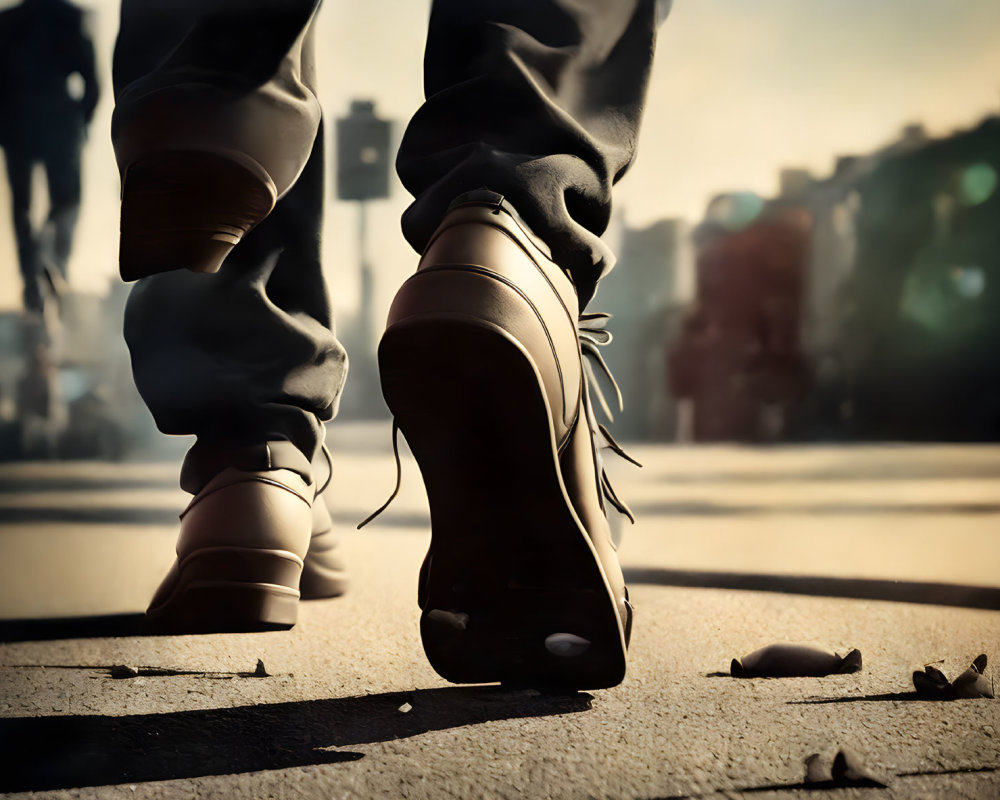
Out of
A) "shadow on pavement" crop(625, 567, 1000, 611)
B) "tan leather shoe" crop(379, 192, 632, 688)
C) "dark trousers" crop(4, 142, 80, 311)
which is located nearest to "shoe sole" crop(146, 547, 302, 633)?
"tan leather shoe" crop(379, 192, 632, 688)

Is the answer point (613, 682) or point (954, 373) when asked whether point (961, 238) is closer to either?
point (954, 373)

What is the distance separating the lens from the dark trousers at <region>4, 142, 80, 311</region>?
66.7 inches

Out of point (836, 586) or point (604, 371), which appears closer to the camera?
point (604, 371)

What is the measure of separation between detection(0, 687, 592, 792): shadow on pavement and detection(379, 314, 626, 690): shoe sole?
1.5 inches

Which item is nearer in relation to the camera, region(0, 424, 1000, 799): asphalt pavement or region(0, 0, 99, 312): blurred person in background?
region(0, 424, 1000, 799): asphalt pavement

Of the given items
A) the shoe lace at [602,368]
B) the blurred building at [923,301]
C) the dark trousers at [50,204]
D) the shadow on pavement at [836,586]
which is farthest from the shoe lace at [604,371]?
the blurred building at [923,301]

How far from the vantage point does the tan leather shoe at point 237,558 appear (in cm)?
83

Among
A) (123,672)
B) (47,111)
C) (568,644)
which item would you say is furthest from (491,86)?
(47,111)

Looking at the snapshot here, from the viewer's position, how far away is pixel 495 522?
631 millimetres

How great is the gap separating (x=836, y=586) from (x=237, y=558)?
870 mm

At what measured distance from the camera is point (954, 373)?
764cm

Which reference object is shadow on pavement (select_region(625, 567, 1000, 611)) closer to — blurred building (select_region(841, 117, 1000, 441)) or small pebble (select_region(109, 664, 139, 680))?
small pebble (select_region(109, 664, 139, 680))

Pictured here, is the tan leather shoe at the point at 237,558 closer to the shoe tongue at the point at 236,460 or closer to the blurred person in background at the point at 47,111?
the shoe tongue at the point at 236,460

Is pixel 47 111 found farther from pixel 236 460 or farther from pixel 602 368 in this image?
pixel 602 368
